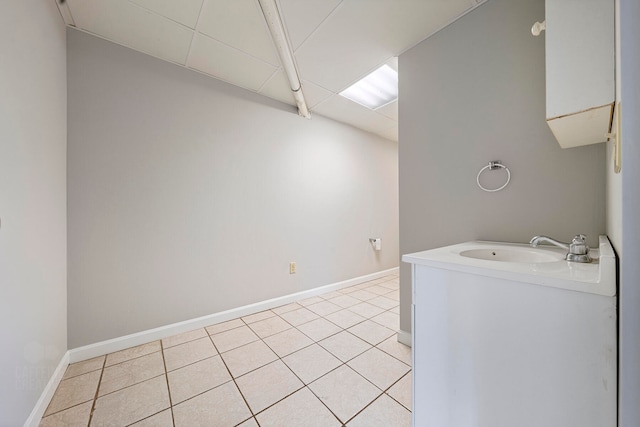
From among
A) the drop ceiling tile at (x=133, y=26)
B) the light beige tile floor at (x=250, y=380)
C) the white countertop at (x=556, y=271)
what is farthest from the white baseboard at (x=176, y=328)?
the drop ceiling tile at (x=133, y=26)

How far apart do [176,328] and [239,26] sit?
2.45m

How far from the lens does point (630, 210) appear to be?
461mm

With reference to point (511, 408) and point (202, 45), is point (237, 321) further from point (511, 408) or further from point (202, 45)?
point (202, 45)

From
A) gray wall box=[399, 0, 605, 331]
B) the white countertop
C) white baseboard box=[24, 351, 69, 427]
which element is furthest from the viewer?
gray wall box=[399, 0, 605, 331]

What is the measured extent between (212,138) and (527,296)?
239cm

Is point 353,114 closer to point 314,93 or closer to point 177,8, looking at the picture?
point 314,93

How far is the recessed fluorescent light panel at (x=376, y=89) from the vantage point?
217cm

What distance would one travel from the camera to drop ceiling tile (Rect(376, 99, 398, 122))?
262 centimetres

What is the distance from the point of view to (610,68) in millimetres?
744

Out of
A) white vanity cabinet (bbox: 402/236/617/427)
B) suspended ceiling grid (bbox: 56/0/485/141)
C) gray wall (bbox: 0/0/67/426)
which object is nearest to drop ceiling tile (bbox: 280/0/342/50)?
suspended ceiling grid (bbox: 56/0/485/141)

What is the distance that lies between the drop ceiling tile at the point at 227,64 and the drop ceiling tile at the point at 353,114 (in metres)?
0.81

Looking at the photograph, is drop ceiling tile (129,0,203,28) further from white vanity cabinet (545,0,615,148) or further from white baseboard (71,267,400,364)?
white baseboard (71,267,400,364)

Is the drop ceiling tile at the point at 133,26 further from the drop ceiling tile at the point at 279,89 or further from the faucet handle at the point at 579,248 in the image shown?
the faucet handle at the point at 579,248

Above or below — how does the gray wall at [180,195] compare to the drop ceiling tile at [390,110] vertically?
below
